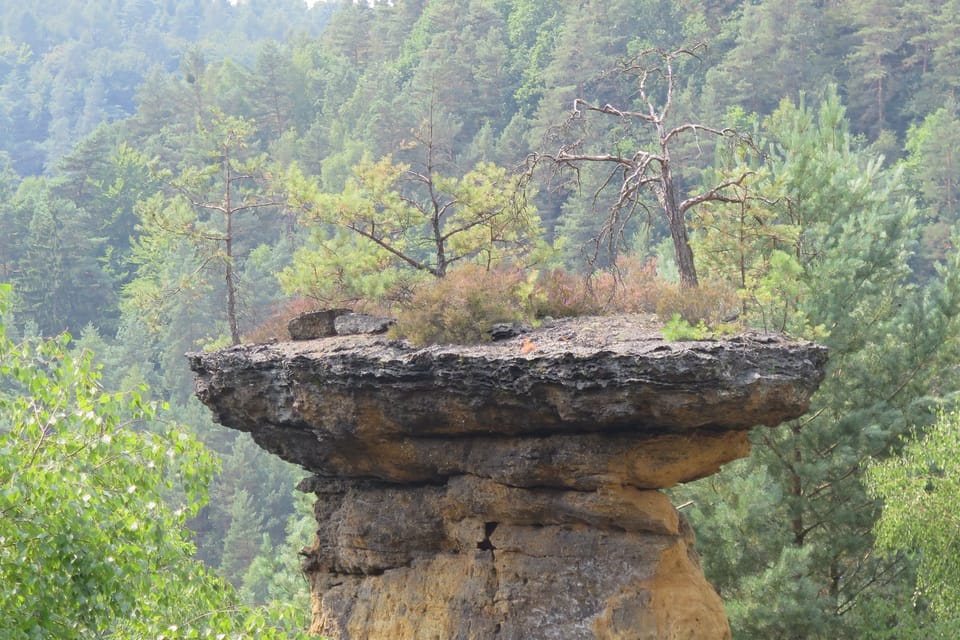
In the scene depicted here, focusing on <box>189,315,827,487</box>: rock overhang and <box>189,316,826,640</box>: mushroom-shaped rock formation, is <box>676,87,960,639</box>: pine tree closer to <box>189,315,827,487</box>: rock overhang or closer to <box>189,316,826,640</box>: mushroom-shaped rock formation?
<box>189,316,826,640</box>: mushroom-shaped rock formation

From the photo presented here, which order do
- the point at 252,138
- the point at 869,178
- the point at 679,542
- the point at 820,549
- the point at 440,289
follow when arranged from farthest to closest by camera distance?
the point at 252,138, the point at 869,178, the point at 820,549, the point at 440,289, the point at 679,542

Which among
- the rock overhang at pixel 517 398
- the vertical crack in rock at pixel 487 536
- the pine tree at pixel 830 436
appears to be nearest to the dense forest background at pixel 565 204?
the pine tree at pixel 830 436

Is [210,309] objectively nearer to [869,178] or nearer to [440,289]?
[869,178]

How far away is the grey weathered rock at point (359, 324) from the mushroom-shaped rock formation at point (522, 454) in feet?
1.42

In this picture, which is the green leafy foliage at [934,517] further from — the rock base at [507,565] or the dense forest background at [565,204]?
the rock base at [507,565]

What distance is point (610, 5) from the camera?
72000 millimetres

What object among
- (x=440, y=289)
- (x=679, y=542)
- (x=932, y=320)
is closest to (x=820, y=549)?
(x=932, y=320)

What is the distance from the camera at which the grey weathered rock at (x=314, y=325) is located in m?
12.9

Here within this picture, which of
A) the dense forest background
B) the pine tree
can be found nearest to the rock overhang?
the dense forest background

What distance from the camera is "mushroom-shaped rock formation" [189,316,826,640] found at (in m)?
9.99

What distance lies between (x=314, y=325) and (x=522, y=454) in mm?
3164

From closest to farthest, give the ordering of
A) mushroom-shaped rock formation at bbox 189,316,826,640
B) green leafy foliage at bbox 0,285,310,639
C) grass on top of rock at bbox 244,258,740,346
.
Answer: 1. green leafy foliage at bbox 0,285,310,639
2. mushroom-shaped rock formation at bbox 189,316,826,640
3. grass on top of rock at bbox 244,258,740,346

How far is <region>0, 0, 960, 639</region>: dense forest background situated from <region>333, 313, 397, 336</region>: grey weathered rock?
50.6 inches

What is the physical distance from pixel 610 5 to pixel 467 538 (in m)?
64.2
